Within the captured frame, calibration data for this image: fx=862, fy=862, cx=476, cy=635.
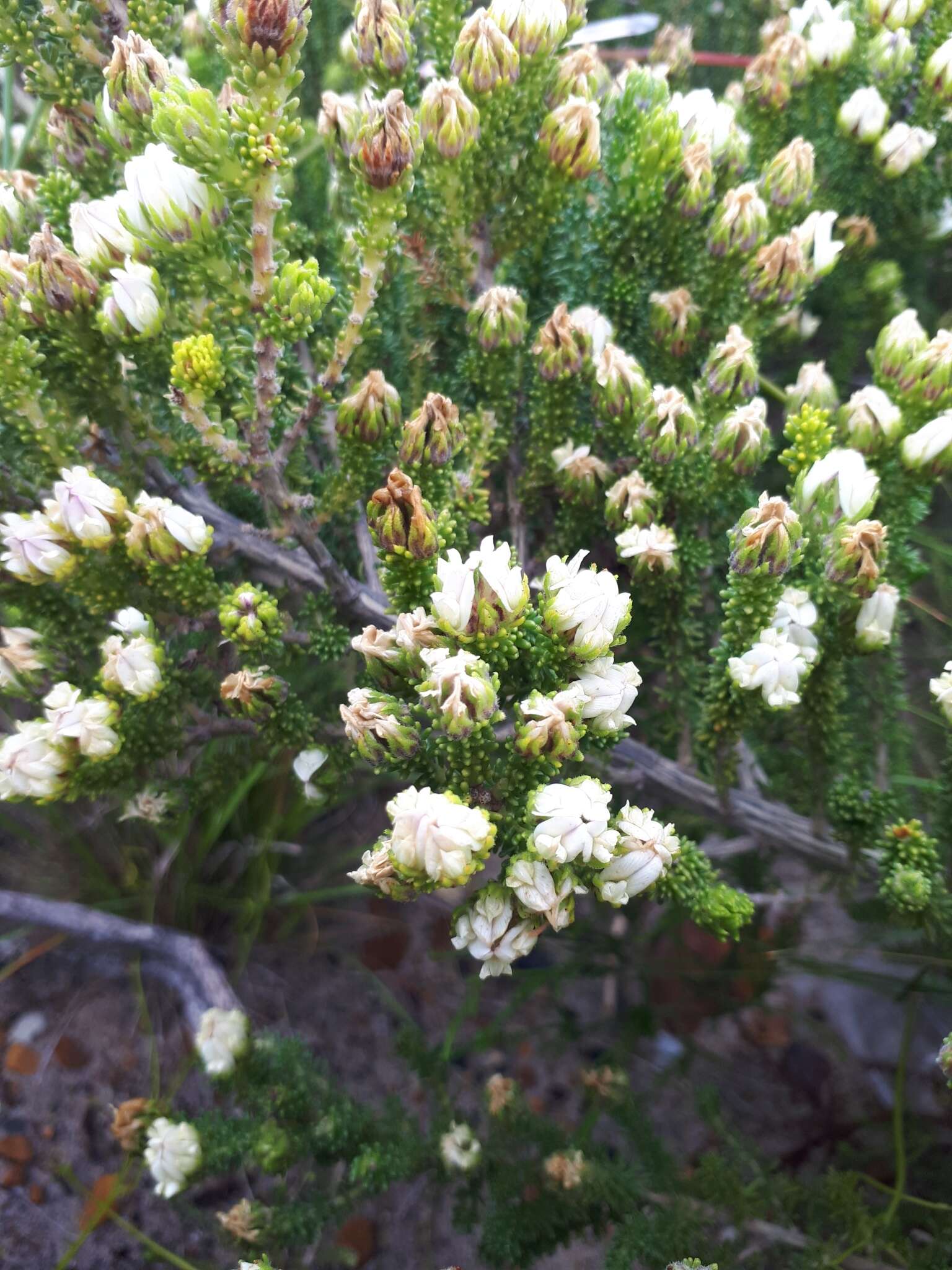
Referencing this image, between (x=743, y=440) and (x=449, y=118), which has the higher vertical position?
(x=449, y=118)

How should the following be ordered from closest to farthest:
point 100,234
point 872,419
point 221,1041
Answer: point 100,234, point 872,419, point 221,1041

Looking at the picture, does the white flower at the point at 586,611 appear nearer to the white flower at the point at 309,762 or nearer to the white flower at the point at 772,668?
the white flower at the point at 772,668

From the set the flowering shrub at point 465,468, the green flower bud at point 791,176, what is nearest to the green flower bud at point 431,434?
the flowering shrub at point 465,468

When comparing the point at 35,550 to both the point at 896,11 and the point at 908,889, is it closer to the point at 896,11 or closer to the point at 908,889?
the point at 908,889

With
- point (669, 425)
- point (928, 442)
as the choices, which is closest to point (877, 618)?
point (928, 442)

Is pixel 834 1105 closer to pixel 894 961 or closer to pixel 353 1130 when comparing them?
pixel 894 961

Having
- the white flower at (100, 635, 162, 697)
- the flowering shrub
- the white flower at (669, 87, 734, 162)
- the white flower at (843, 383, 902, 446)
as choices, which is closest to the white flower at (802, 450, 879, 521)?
the flowering shrub

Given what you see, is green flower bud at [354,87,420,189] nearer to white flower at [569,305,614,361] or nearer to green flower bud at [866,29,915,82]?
white flower at [569,305,614,361]
